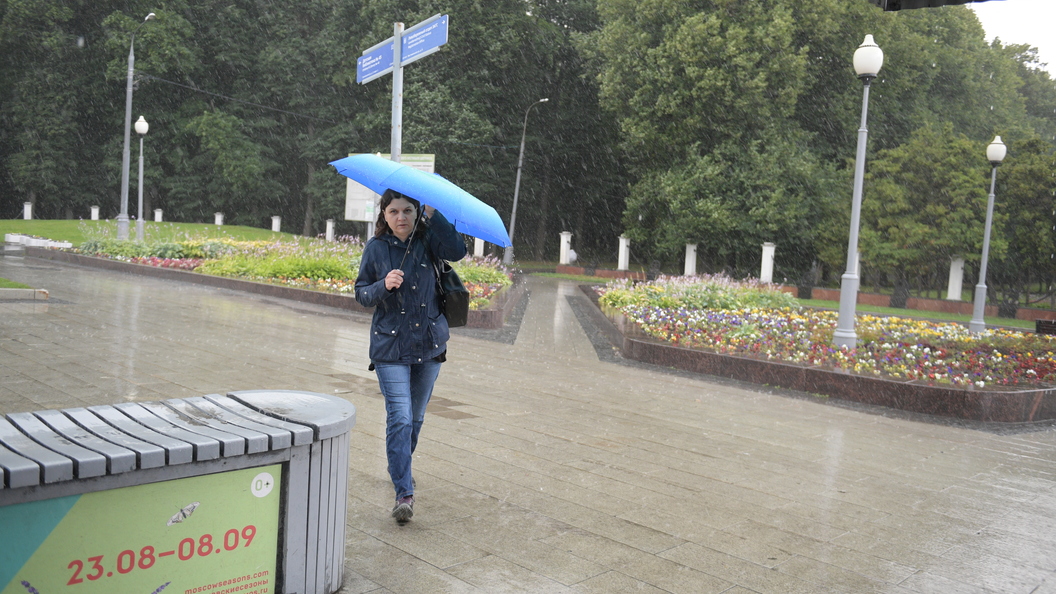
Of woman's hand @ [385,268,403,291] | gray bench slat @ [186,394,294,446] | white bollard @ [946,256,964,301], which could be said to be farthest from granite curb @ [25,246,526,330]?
white bollard @ [946,256,964,301]

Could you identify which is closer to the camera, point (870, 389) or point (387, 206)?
point (387, 206)

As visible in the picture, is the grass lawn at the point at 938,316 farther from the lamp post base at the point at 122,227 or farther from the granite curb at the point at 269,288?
the lamp post base at the point at 122,227

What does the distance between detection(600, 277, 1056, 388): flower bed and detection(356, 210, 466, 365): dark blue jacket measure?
672 centimetres

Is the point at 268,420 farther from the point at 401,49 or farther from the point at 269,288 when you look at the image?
the point at 269,288

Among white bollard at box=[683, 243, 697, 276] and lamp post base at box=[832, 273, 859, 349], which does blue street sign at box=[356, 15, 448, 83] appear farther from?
white bollard at box=[683, 243, 697, 276]

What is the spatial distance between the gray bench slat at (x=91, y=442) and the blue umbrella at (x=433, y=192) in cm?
176

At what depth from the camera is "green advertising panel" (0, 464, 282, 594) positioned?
2584 millimetres

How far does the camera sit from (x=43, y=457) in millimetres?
2609

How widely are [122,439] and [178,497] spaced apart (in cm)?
28

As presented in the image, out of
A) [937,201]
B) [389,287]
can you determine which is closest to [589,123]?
[937,201]

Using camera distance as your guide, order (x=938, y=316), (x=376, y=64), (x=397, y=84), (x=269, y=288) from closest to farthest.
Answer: (x=376, y=64) < (x=397, y=84) < (x=269, y=288) < (x=938, y=316)

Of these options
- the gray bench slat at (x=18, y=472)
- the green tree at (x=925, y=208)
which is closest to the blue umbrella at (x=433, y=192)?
the gray bench slat at (x=18, y=472)

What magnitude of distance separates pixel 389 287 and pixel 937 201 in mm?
28698

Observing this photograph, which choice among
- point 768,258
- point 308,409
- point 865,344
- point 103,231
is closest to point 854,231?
point 865,344
